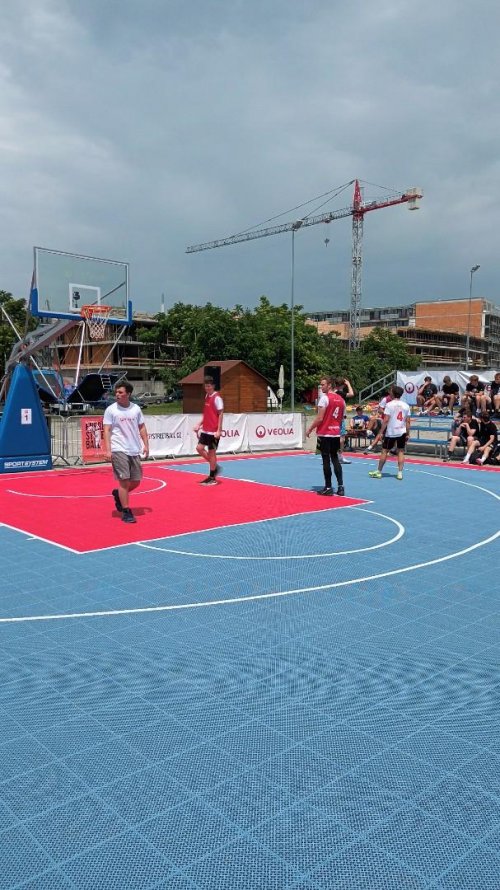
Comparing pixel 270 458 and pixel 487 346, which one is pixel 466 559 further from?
pixel 487 346

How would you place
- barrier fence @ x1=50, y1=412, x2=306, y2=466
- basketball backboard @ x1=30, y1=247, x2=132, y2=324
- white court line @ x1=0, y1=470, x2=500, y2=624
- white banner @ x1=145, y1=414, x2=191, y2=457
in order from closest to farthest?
white court line @ x1=0, y1=470, x2=500, y2=624
basketball backboard @ x1=30, y1=247, x2=132, y2=324
barrier fence @ x1=50, y1=412, x2=306, y2=466
white banner @ x1=145, y1=414, x2=191, y2=457

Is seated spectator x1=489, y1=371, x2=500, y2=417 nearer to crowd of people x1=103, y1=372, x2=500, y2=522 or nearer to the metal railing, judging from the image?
crowd of people x1=103, y1=372, x2=500, y2=522

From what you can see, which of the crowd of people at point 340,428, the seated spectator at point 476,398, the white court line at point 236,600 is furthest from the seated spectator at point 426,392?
the white court line at point 236,600

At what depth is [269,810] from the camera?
→ 3.16 m

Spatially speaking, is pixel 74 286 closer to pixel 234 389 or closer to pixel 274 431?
pixel 274 431

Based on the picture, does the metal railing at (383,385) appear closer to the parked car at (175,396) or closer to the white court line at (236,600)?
the white court line at (236,600)

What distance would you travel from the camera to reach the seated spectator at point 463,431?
1797 centimetres

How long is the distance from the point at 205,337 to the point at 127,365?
55.8 ft

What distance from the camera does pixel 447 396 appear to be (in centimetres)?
2216

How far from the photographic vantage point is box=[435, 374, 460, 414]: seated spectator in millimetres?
22047

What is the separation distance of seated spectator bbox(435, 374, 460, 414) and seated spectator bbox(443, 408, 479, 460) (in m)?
3.03

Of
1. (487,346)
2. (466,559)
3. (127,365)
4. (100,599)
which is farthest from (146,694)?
(487,346)

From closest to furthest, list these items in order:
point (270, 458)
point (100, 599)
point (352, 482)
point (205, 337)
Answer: point (100, 599) → point (352, 482) → point (270, 458) → point (205, 337)

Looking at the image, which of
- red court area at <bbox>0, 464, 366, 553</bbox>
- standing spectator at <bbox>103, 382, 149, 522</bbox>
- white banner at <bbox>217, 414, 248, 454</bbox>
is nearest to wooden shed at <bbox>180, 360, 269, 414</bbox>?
white banner at <bbox>217, 414, 248, 454</bbox>
